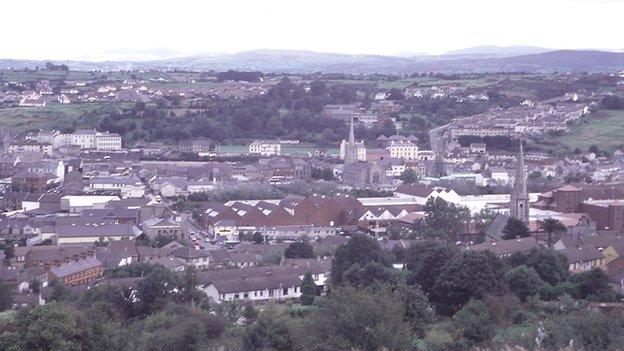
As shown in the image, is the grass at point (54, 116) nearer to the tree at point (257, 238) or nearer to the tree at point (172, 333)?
the tree at point (257, 238)

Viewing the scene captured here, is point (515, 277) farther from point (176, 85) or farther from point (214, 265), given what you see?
point (176, 85)

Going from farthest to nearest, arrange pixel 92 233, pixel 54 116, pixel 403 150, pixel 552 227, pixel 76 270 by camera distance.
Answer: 1. pixel 54 116
2. pixel 403 150
3. pixel 92 233
4. pixel 552 227
5. pixel 76 270

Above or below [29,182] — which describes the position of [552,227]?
above

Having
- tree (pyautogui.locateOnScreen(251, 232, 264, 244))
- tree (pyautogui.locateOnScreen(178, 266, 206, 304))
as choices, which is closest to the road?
tree (pyautogui.locateOnScreen(251, 232, 264, 244))

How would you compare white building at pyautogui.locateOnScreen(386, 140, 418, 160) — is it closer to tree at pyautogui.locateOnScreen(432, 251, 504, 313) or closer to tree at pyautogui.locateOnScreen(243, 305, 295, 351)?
tree at pyautogui.locateOnScreen(432, 251, 504, 313)

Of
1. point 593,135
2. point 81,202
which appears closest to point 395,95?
point 593,135

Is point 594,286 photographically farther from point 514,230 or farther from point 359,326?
point 359,326

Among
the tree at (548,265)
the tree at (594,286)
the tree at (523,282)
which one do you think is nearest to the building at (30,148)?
the tree at (548,265)

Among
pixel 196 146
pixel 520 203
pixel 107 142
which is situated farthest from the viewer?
pixel 107 142
